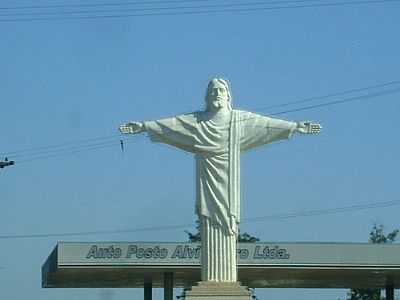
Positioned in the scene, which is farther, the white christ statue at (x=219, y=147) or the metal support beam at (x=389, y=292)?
the metal support beam at (x=389, y=292)

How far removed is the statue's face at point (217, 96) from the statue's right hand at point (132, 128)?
72.7 inches

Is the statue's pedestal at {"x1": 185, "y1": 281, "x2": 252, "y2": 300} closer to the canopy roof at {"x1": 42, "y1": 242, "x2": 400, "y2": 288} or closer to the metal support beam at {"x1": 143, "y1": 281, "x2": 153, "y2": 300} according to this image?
the canopy roof at {"x1": 42, "y1": 242, "x2": 400, "y2": 288}

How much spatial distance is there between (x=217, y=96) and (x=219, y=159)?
1.60 m

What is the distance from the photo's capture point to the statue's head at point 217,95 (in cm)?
3672

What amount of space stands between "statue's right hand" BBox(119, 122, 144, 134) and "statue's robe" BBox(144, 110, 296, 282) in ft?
0.63

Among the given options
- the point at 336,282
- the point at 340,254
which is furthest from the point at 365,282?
the point at 340,254

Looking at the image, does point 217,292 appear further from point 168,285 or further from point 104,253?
point 168,285

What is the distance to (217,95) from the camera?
36.8 meters

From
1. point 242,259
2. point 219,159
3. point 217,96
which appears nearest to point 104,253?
point 242,259

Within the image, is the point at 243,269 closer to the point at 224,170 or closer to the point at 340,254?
the point at 340,254

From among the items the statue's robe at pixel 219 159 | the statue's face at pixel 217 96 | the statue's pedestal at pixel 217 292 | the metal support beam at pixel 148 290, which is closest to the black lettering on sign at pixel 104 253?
the metal support beam at pixel 148 290

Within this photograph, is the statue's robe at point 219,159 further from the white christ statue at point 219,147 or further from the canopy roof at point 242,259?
the canopy roof at point 242,259

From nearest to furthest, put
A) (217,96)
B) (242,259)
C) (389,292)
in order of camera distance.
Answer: (217,96) < (242,259) < (389,292)

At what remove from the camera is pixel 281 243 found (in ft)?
177
